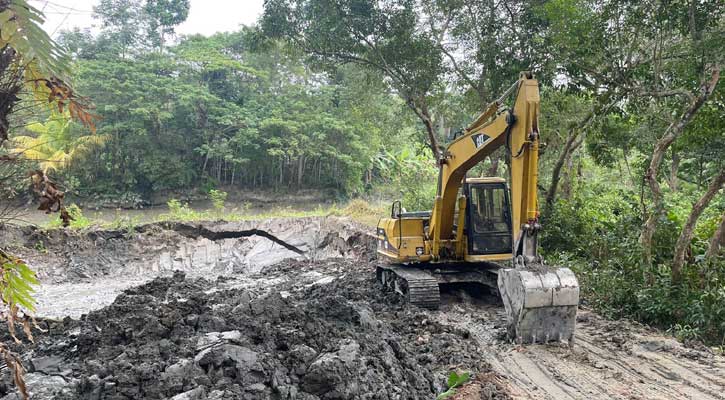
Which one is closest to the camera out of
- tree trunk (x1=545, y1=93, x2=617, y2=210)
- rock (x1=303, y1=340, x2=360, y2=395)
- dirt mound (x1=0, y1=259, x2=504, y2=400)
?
dirt mound (x1=0, y1=259, x2=504, y2=400)

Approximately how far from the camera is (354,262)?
46.9 ft

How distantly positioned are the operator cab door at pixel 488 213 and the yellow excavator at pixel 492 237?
2 centimetres

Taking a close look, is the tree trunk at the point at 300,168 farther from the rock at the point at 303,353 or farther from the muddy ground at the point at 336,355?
the rock at the point at 303,353

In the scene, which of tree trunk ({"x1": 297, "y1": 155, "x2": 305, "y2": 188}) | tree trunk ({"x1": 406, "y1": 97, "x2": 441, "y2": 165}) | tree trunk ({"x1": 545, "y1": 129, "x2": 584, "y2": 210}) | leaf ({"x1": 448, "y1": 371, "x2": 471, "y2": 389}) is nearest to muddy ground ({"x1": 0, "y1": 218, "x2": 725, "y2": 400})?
leaf ({"x1": 448, "y1": 371, "x2": 471, "y2": 389})

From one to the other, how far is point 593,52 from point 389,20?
5187 millimetres

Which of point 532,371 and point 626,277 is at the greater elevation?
point 626,277

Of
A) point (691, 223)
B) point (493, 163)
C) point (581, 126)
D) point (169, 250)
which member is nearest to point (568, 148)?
point (581, 126)

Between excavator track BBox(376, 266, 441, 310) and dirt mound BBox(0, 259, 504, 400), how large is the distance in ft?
1.95

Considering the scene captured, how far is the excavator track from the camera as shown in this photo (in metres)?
8.19

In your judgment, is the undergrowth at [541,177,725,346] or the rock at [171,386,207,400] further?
the undergrowth at [541,177,725,346]

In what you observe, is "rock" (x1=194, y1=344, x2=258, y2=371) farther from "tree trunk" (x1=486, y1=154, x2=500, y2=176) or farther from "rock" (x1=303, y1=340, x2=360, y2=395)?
"tree trunk" (x1=486, y1=154, x2=500, y2=176)

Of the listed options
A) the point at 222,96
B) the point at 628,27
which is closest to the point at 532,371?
the point at 628,27

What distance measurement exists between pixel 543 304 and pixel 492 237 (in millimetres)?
2756

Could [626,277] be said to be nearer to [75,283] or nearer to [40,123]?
[40,123]
